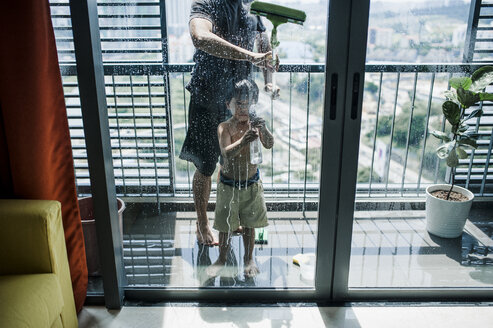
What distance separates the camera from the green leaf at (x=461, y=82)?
1.77 metres

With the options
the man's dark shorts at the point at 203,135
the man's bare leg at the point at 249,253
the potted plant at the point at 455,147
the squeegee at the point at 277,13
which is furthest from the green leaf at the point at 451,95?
the man's bare leg at the point at 249,253

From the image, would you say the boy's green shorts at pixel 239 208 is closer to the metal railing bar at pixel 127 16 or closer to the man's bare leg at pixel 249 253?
the man's bare leg at pixel 249 253

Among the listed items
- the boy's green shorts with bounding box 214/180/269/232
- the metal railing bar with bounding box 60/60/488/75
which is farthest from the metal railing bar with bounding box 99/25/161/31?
the boy's green shorts with bounding box 214/180/269/232

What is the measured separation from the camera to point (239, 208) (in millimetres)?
1952

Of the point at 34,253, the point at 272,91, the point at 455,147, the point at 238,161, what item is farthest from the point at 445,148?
the point at 34,253

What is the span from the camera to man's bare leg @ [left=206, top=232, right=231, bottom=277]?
6.59 feet

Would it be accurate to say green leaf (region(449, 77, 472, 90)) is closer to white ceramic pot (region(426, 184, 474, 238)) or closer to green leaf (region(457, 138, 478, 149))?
green leaf (region(457, 138, 478, 149))

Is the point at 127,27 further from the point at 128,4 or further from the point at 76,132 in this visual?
the point at 76,132

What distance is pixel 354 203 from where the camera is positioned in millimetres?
1886

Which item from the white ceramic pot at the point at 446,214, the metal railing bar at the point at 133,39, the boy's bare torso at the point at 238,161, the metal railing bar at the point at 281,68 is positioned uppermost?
the metal railing bar at the point at 133,39

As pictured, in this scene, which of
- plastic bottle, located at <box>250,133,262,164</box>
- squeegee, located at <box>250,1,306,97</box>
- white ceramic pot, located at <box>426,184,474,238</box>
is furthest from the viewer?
white ceramic pot, located at <box>426,184,474,238</box>

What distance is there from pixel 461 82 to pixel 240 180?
109 centimetres

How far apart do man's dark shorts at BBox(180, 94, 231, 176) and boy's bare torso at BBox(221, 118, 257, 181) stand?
0.15 ft

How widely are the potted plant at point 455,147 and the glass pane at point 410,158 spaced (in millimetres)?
28
